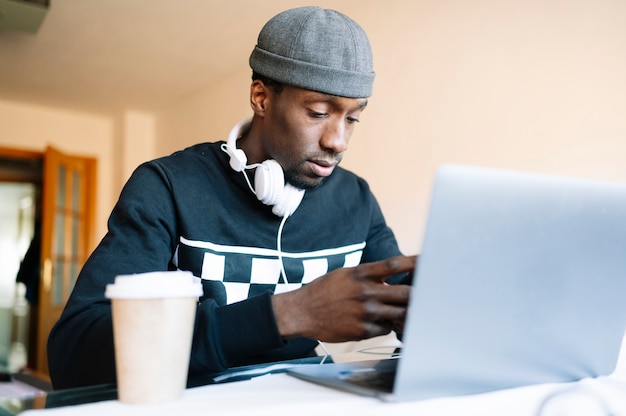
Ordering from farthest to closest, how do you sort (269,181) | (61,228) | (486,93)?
1. (61,228)
2. (486,93)
3. (269,181)

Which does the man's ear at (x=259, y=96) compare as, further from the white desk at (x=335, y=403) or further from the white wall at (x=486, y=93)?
the white wall at (x=486, y=93)

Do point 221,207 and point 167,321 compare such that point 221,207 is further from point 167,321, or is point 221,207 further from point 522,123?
point 522,123

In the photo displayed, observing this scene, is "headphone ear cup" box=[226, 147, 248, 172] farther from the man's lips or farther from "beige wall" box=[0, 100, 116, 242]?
"beige wall" box=[0, 100, 116, 242]

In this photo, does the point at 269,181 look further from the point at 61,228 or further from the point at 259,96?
the point at 61,228

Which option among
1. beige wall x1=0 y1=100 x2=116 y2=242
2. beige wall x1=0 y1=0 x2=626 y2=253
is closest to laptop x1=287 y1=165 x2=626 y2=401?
beige wall x1=0 y1=0 x2=626 y2=253

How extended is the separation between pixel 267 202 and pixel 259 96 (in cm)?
27

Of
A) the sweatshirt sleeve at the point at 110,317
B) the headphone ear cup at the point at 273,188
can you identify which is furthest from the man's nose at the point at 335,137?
the sweatshirt sleeve at the point at 110,317

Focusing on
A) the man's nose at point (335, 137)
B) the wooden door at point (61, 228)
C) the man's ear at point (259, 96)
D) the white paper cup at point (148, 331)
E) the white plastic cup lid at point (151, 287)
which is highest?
the man's ear at point (259, 96)

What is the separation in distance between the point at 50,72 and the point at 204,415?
4518 mm

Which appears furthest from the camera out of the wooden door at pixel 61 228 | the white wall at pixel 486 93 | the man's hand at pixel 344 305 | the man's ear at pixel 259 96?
the wooden door at pixel 61 228

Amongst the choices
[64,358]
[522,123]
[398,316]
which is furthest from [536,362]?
[522,123]

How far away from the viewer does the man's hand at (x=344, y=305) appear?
26.2 inches

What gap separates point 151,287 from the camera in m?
0.57

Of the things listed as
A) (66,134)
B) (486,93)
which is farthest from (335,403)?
(66,134)
